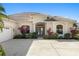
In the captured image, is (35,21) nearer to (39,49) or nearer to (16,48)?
(16,48)

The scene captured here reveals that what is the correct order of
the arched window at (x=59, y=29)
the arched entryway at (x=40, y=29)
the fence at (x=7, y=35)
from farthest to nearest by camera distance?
the arched window at (x=59, y=29)
the fence at (x=7, y=35)
the arched entryway at (x=40, y=29)

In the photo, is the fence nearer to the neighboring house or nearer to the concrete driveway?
the neighboring house

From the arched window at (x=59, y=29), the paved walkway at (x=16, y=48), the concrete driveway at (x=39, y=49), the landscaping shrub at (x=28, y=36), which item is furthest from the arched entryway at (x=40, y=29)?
the arched window at (x=59, y=29)

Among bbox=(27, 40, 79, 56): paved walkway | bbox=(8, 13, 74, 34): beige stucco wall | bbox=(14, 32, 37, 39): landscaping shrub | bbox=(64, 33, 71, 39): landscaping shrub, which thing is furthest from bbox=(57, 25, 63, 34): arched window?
bbox=(14, 32, 37, 39): landscaping shrub

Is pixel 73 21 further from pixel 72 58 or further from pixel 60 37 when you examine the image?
pixel 72 58

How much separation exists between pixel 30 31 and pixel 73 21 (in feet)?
13.5

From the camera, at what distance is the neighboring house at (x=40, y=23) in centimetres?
1798

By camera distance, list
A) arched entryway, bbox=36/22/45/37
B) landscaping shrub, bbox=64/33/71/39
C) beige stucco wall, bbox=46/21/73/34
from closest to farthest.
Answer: arched entryway, bbox=36/22/45/37
landscaping shrub, bbox=64/33/71/39
beige stucco wall, bbox=46/21/73/34

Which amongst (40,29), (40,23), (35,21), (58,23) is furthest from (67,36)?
(35,21)

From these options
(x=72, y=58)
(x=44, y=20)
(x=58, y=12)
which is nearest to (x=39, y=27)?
(x=44, y=20)

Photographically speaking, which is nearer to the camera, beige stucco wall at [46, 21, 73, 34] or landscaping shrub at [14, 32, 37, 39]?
landscaping shrub at [14, 32, 37, 39]

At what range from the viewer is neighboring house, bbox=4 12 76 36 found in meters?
18.0

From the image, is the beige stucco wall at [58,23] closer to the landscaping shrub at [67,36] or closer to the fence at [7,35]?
the landscaping shrub at [67,36]

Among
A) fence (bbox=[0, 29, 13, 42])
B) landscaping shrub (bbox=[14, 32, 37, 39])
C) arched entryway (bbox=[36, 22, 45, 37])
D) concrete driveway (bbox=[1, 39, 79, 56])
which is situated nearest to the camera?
concrete driveway (bbox=[1, 39, 79, 56])
